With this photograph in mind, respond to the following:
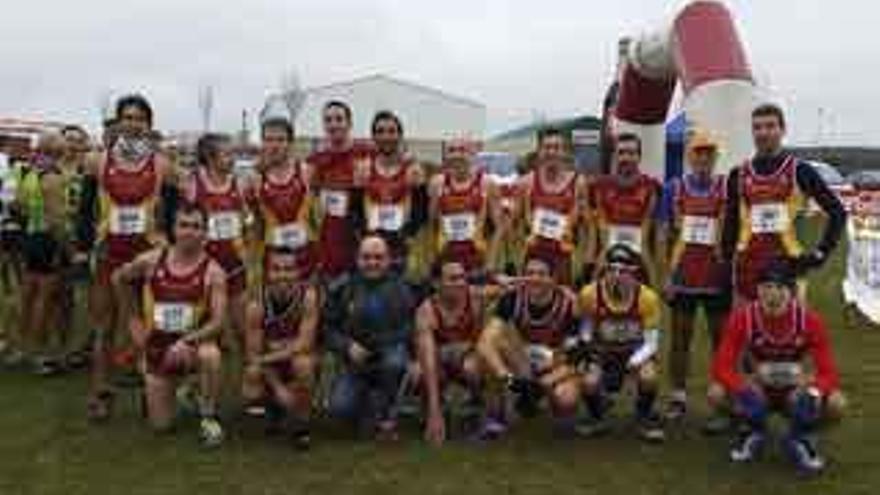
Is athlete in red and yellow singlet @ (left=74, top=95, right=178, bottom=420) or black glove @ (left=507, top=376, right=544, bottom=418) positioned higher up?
athlete in red and yellow singlet @ (left=74, top=95, right=178, bottom=420)

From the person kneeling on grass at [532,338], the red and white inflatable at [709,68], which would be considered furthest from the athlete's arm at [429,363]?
the red and white inflatable at [709,68]

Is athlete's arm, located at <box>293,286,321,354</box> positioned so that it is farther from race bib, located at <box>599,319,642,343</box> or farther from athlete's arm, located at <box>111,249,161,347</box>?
race bib, located at <box>599,319,642,343</box>

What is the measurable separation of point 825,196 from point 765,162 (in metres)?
0.35

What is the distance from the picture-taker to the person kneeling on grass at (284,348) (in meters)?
6.39

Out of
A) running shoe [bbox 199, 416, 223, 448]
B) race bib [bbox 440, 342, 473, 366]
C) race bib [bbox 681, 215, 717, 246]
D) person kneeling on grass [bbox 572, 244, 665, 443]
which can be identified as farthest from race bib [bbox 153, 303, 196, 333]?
race bib [bbox 681, 215, 717, 246]

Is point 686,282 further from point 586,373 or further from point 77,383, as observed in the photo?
point 77,383

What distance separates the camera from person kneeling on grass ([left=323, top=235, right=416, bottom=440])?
21.2ft

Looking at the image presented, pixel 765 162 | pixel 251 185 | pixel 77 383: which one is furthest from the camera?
pixel 77 383

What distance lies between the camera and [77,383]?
798cm

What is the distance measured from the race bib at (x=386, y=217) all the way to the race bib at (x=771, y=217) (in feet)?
6.39

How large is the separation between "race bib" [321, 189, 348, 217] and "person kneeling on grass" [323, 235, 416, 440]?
2.35 feet

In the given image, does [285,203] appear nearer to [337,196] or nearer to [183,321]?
[337,196]

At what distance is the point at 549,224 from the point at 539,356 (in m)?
Result: 0.87

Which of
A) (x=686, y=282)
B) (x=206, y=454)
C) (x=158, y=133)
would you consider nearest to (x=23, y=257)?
(x=158, y=133)
